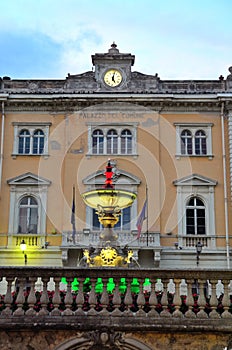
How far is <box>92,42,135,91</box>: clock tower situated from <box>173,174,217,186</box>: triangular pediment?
6.52m

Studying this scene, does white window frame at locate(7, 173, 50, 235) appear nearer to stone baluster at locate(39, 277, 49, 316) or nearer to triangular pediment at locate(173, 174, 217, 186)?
triangular pediment at locate(173, 174, 217, 186)

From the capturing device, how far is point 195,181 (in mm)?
31906

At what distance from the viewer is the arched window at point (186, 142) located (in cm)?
3266

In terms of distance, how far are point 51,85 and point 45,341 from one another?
26984mm

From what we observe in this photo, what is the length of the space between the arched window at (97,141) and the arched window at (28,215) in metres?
4.55

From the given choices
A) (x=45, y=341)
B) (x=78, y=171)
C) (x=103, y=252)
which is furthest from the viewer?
(x=78, y=171)

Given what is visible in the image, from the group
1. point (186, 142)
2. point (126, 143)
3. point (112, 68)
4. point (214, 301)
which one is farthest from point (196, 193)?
point (214, 301)

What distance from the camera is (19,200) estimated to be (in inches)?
1254

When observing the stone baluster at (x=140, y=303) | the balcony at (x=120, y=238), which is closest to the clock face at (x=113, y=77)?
the balcony at (x=120, y=238)

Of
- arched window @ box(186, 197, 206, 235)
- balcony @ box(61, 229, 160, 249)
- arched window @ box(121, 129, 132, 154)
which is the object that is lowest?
balcony @ box(61, 229, 160, 249)

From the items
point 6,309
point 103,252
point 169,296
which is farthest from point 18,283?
point 103,252

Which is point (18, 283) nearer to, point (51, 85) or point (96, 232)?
point (96, 232)

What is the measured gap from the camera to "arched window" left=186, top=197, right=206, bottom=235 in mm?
31266

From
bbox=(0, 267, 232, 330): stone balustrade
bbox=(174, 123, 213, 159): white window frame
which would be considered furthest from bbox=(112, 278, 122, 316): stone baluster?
bbox=(174, 123, 213, 159): white window frame
